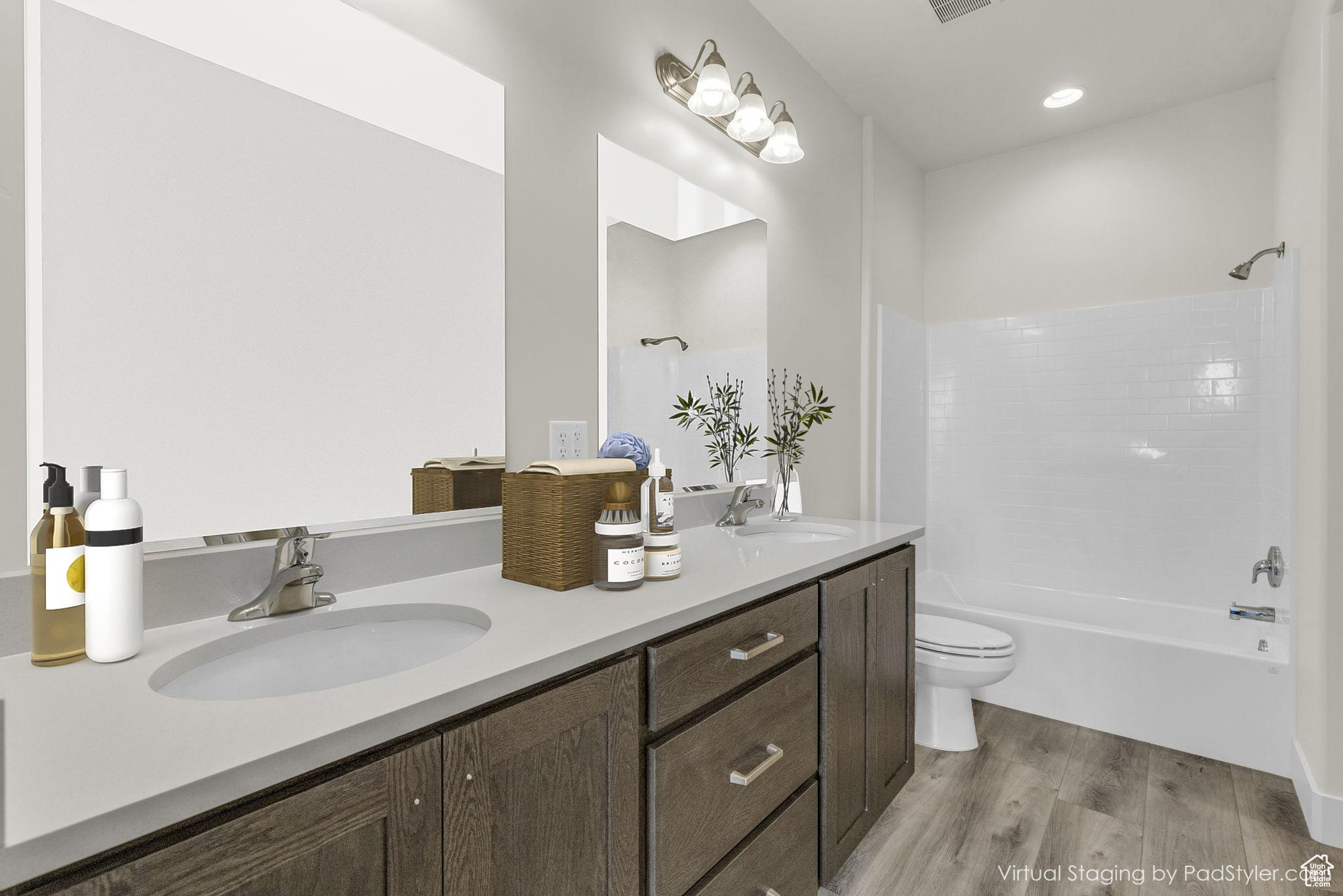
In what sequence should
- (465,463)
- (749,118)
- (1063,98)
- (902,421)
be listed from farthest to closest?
(902,421) → (1063,98) → (749,118) → (465,463)

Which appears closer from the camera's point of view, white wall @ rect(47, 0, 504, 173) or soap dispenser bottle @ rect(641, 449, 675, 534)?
white wall @ rect(47, 0, 504, 173)

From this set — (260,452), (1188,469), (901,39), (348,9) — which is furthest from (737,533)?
(1188,469)

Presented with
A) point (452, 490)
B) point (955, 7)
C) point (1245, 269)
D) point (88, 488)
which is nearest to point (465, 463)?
point (452, 490)

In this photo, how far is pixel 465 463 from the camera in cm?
134

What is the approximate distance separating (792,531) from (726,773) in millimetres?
1033

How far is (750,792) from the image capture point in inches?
46.5

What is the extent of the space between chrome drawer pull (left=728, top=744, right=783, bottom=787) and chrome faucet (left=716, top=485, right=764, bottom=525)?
2.72ft

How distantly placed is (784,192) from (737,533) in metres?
1.32

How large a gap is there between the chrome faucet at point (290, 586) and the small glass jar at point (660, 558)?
21.5 inches

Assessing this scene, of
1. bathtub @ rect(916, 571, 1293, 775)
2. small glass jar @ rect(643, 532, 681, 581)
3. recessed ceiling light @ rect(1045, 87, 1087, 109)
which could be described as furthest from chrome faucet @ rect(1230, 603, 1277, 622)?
small glass jar @ rect(643, 532, 681, 581)

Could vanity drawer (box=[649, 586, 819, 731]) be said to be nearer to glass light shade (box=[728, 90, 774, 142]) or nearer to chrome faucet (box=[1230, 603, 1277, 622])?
glass light shade (box=[728, 90, 774, 142])

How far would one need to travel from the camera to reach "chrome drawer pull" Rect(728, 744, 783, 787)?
113 cm

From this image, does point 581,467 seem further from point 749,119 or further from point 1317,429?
point 1317,429

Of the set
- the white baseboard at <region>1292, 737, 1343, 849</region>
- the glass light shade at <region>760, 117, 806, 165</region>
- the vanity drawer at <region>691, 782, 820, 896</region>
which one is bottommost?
the white baseboard at <region>1292, 737, 1343, 849</region>
